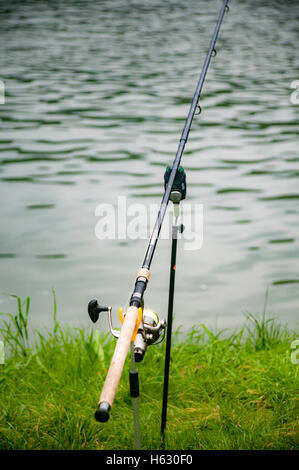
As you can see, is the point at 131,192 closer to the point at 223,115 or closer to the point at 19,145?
the point at 19,145

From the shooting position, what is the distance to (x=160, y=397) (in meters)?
3.09

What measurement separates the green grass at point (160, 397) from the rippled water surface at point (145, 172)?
893 millimetres

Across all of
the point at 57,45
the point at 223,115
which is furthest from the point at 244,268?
the point at 57,45

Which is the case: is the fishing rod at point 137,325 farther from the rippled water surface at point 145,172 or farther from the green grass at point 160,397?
the rippled water surface at point 145,172

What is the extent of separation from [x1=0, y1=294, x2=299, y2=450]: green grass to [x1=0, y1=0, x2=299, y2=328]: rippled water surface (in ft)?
2.93

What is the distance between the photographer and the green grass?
2.62 meters

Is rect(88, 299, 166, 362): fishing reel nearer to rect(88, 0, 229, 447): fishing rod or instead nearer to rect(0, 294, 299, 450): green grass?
rect(88, 0, 229, 447): fishing rod

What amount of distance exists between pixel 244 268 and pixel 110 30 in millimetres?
20890

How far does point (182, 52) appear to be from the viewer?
18.1 metres

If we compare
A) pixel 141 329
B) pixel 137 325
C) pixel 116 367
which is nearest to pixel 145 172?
pixel 141 329

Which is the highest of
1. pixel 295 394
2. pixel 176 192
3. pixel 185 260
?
pixel 176 192

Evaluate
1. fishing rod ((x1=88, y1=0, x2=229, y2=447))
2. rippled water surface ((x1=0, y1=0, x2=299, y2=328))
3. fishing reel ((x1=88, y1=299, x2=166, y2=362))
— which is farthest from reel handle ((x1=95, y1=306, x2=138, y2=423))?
rippled water surface ((x1=0, y1=0, x2=299, y2=328))

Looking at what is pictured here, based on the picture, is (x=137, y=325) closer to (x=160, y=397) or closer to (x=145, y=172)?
(x=160, y=397)

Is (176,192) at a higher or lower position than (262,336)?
higher
